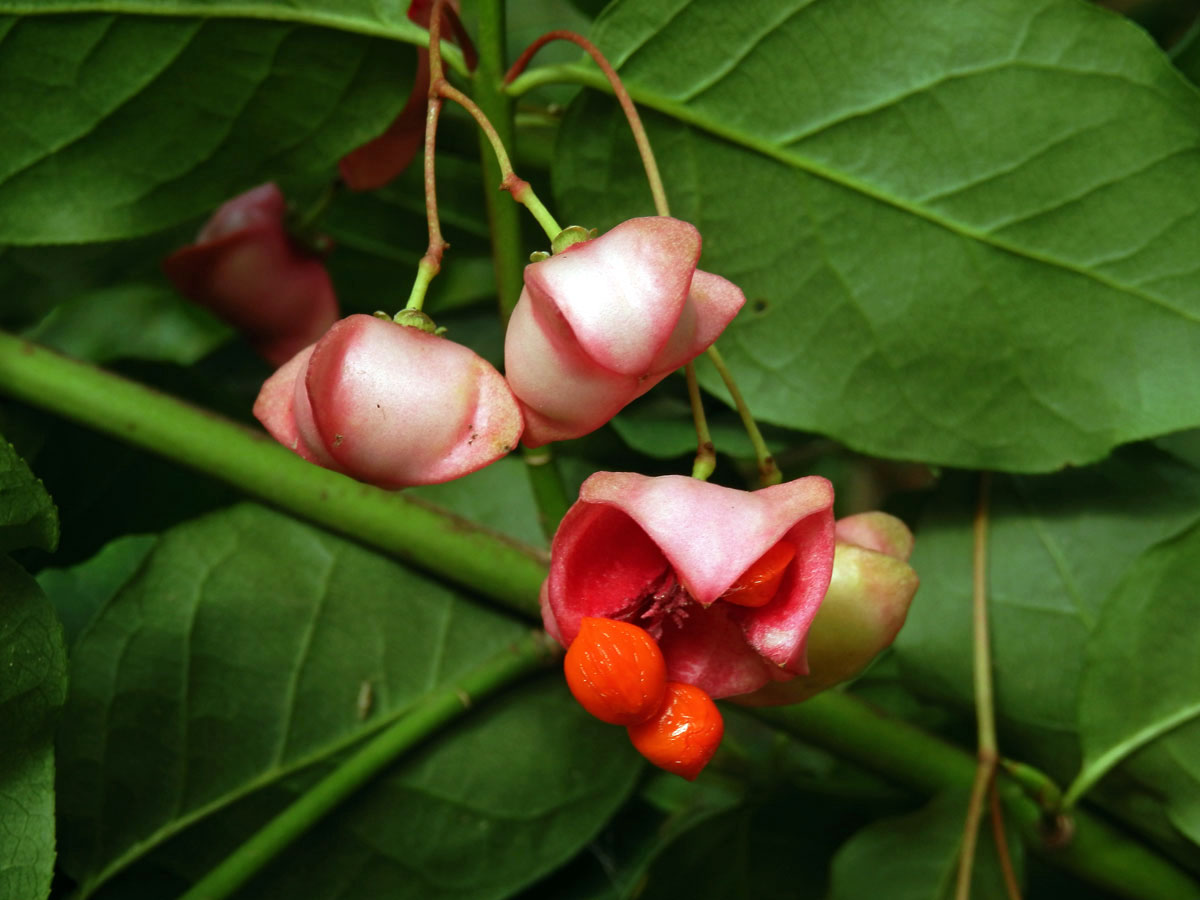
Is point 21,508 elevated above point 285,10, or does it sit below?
below

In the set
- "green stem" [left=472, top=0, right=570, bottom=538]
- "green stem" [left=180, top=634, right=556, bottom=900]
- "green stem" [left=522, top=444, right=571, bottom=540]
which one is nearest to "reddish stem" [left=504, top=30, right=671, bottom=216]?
"green stem" [left=472, top=0, right=570, bottom=538]

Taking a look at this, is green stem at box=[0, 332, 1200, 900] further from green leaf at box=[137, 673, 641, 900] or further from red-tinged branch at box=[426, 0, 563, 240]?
red-tinged branch at box=[426, 0, 563, 240]

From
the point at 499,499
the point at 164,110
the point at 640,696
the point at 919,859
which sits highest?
the point at 164,110

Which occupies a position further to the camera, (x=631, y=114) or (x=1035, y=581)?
(x=1035, y=581)

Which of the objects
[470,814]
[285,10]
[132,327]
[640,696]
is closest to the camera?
[640,696]

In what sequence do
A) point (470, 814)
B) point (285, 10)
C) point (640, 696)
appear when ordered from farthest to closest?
point (470, 814), point (285, 10), point (640, 696)

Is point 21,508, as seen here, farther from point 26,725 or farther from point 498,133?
point 498,133

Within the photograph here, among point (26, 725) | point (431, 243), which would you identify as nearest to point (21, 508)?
point (26, 725)
